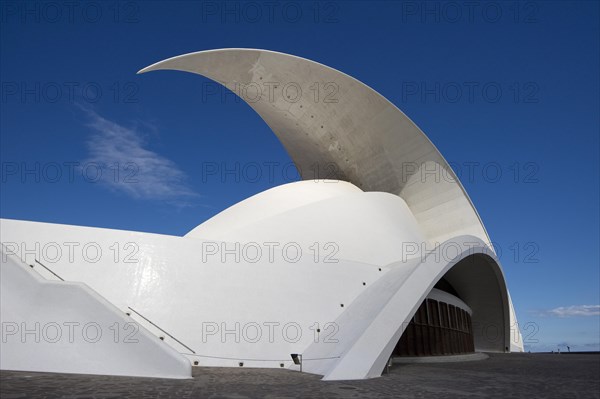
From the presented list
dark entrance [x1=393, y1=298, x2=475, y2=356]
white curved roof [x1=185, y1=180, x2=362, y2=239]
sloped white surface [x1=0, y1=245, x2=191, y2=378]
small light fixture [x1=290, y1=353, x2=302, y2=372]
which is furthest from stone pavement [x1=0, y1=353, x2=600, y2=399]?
white curved roof [x1=185, y1=180, x2=362, y2=239]

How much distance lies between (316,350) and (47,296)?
229 inches

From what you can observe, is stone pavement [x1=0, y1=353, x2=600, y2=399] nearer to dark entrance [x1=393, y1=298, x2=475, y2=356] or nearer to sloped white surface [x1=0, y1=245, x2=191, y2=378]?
sloped white surface [x1=0, y1=245, x2=191, y2=378]

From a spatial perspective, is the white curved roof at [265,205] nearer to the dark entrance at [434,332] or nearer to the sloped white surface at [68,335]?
the dark entrance at [434,332]

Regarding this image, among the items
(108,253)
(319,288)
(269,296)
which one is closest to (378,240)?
(319,288)

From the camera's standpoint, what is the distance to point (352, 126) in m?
18.5

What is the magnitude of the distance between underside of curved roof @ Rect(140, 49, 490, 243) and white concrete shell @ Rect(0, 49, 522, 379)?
53 millimetres

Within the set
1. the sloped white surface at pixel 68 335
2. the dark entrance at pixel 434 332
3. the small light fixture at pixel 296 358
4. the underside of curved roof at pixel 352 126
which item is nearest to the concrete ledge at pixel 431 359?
the dark entrance at pixel 434 332

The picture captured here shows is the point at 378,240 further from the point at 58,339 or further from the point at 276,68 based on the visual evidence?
the point at 58,339

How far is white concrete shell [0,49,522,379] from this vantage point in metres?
10.6

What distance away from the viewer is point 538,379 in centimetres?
918

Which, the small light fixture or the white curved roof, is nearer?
the small light fixture

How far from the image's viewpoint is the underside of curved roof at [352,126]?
680 inches

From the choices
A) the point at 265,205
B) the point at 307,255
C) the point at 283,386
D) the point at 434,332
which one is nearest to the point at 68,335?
the point at 283,386

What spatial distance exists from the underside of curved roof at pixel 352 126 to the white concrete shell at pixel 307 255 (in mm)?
53
